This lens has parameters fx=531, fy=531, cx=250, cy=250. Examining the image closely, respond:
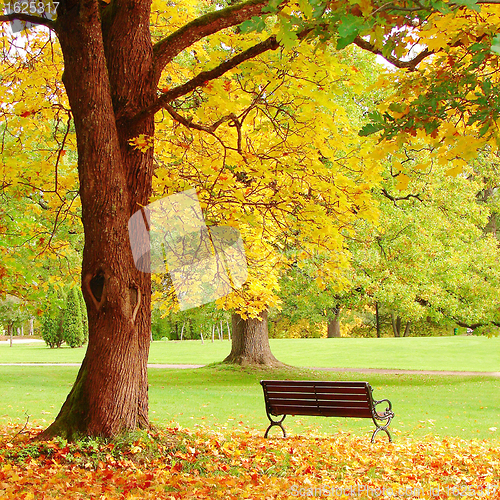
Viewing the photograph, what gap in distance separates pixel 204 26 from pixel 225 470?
452cm

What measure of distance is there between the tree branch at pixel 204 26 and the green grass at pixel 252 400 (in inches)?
229

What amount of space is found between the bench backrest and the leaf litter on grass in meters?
0.63

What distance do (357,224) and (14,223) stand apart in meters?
8.74

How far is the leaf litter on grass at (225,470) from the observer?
4.19 metres

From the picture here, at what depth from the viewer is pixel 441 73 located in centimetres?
345

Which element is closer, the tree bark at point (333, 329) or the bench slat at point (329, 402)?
the bench slat at point (329, 402)

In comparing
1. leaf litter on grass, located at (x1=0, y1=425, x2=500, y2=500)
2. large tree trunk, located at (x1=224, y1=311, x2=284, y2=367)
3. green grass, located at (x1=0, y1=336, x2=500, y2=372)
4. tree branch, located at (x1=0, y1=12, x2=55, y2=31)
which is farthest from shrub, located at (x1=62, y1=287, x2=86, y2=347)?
tree branch, located at (x1=0, y1=12, x2=55, y2=31)

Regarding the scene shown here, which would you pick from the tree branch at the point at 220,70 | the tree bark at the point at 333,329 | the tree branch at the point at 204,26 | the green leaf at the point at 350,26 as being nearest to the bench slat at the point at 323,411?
the tree branch at the point at 220,70

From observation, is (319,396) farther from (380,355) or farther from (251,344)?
(380,355)

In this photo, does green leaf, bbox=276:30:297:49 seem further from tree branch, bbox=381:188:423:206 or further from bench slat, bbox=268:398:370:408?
tree branch, bbox=381:188:423:206

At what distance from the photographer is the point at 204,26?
5598 mm

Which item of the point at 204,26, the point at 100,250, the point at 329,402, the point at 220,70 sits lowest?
the point at 329,402

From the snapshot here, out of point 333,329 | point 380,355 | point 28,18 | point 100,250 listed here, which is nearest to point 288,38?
point 100,250

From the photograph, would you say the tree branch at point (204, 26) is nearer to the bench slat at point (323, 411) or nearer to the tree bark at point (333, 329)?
the bench slat at point (323, 411)
